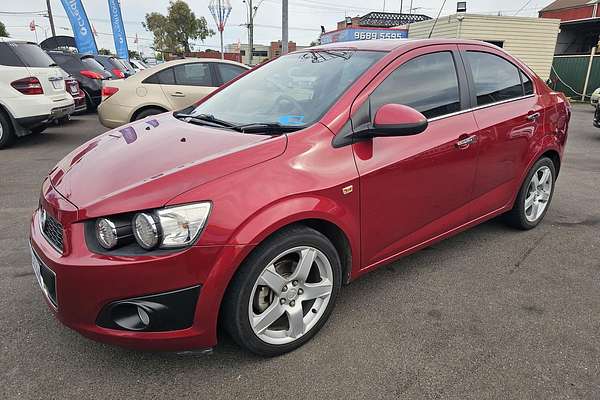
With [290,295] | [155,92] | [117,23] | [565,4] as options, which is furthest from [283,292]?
[565,4]

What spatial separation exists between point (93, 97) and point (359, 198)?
10798mm

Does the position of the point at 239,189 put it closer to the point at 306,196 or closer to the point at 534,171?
the point at 306,196

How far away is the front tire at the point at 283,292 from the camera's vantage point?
6.67 ft

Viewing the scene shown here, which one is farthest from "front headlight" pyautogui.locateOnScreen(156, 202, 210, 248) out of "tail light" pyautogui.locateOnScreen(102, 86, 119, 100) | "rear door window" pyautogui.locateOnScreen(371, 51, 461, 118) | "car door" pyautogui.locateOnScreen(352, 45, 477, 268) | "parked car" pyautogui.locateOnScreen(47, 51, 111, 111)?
"parked car" pyautogui.locateOnScreen(47, 51, 111, 111)

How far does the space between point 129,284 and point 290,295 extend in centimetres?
80

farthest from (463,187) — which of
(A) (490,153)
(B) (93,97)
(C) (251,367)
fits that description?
(B) (93,97)

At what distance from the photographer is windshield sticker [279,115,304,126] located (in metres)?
2.45

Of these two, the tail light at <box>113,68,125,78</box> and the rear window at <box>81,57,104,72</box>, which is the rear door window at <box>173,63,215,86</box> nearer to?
the rear window at <box>81,57,104,72</box>

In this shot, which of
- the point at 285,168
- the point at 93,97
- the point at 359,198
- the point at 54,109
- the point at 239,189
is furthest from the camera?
the point at 93,97

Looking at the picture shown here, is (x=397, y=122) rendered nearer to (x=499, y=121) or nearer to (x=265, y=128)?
(x=265, y=128)

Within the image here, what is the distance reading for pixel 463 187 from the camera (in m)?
3.05

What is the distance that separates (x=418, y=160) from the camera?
105 inches

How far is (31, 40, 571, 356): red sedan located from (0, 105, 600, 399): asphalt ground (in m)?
0.23

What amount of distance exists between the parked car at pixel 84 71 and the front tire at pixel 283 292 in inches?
416
